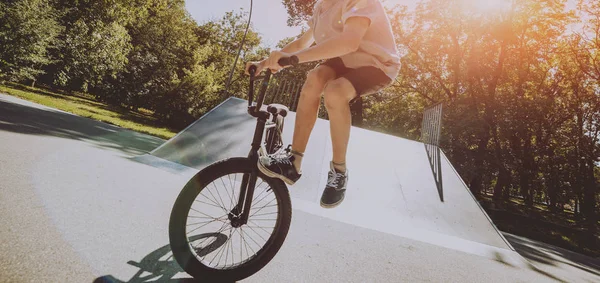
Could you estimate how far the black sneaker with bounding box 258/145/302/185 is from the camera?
1.90 m

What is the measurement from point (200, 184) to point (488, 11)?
63.2 feet

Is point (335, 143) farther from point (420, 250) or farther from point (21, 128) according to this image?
point (21, 128)

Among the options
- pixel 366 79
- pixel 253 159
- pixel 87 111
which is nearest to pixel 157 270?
pixel 253 159

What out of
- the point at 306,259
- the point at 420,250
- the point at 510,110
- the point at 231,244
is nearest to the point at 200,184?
the point at 231,244

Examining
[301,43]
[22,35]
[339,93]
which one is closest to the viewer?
[339,93]

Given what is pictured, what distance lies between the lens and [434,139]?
6695mm

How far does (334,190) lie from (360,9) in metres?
1.30

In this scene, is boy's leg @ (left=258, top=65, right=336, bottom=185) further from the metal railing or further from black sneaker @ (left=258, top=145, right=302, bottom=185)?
the metal railing

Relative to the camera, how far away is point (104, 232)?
6.46 feet

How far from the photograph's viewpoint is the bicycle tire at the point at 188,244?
175cm

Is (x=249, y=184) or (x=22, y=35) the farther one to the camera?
(x=22, y=35)

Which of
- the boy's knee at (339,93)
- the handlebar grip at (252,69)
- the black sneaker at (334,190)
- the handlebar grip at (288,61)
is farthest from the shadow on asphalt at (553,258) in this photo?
the handlebar grip at (252,69)

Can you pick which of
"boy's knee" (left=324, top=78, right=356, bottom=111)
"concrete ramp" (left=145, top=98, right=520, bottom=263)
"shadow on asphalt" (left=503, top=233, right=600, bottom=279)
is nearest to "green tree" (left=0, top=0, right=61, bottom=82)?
"concrete ramp" (left=145, top=98, right=520, bottom=263)

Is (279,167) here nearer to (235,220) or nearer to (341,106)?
(235,220)
